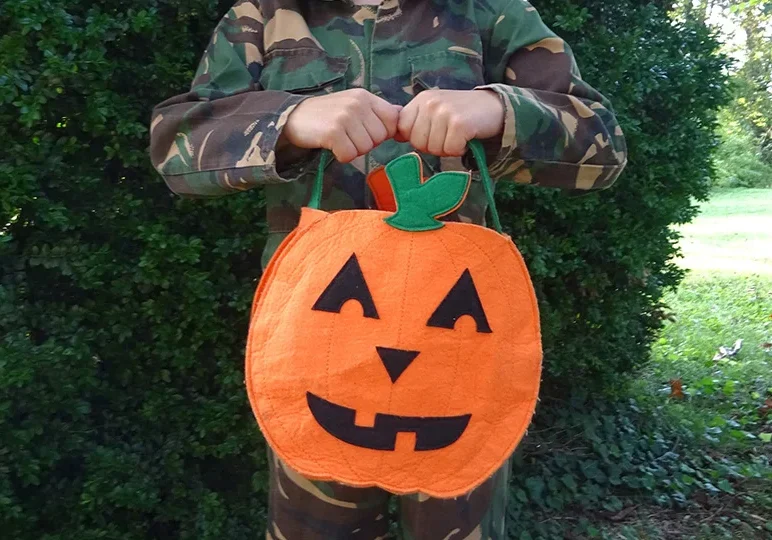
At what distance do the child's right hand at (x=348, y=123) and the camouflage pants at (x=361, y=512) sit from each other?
0.63 metres

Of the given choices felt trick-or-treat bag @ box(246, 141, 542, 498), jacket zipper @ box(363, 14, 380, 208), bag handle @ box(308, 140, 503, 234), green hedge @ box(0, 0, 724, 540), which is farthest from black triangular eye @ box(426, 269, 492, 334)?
green hedge @ box(0, 0, 724, 540)

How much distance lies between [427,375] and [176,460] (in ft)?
3.86

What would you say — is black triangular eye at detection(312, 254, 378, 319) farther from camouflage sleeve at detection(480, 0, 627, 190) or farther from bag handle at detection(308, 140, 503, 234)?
camouflage sleeve at detection(480, 0, 627, 190)

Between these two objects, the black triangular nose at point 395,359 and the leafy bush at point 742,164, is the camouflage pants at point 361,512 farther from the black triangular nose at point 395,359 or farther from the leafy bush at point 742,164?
the leafy bush at point 742,164

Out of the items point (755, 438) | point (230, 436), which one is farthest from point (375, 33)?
point (755, 438)

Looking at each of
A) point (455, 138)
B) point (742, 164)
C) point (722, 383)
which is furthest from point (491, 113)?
point (742, 164)

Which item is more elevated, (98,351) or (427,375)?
(427,375)

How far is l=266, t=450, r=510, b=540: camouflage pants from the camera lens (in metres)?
1.28

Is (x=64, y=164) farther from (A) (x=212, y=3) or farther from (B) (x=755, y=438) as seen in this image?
(B) (x=755, y=438)

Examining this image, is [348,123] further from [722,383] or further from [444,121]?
[722,383]

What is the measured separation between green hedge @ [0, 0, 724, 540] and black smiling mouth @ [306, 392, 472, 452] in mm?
883

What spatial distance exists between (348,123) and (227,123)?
24 centimetres

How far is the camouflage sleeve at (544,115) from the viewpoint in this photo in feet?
3.59

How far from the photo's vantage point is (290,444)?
1001 millimetres
